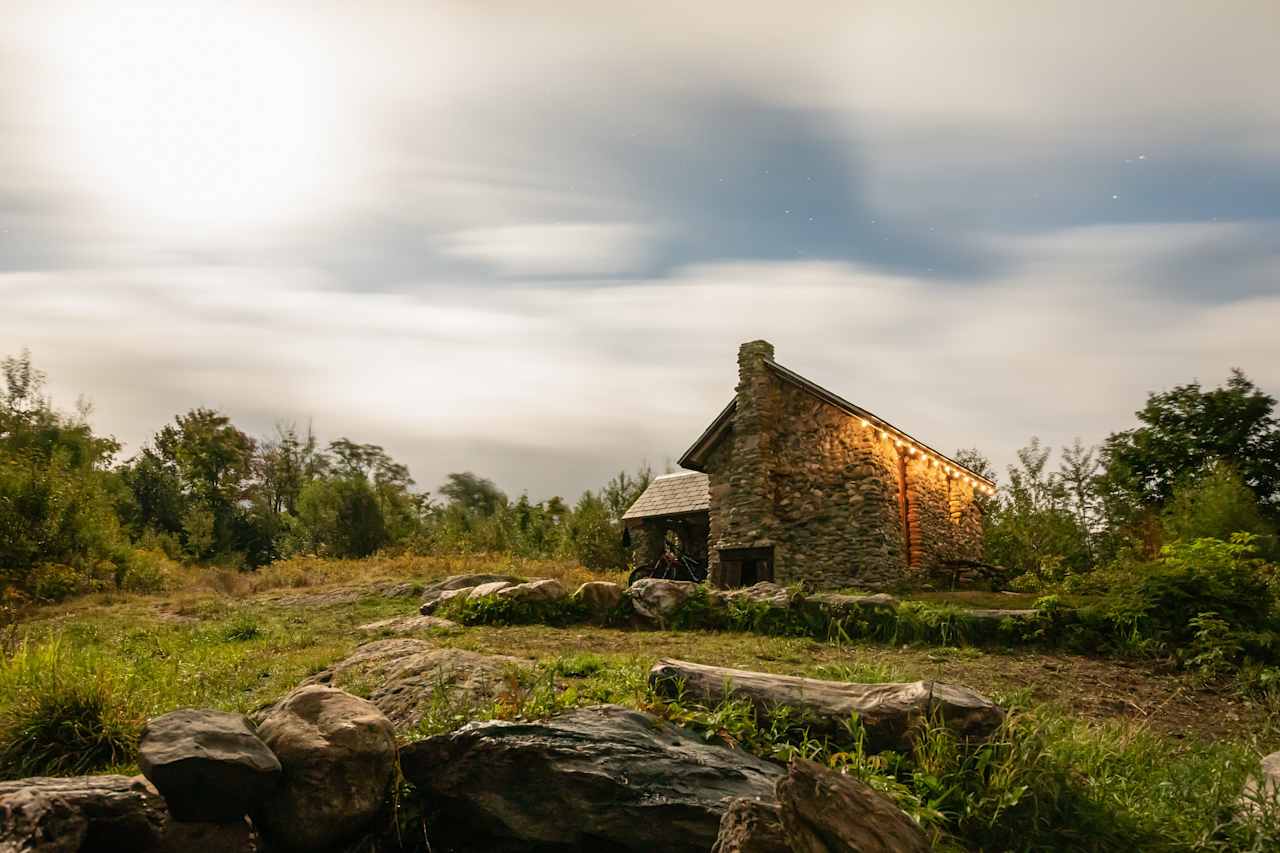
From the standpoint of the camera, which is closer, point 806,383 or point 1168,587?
point 1168,587

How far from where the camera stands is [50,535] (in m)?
19.2

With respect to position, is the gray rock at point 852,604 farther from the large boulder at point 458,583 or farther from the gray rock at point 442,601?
the large boulder at point 458,583

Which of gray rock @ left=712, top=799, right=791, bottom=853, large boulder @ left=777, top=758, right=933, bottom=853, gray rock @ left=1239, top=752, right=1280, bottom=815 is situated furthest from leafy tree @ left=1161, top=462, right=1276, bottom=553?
gray rock @ left=712, top=799, right=791, bottom=853

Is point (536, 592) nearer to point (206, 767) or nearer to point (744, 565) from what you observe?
point (206, 767)

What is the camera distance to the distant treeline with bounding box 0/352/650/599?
19141 millimetres

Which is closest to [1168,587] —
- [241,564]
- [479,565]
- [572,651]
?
[572,651]

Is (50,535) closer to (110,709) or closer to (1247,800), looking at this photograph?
(110,709)

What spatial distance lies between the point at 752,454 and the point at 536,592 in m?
8.66

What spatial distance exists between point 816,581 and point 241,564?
1001 inches

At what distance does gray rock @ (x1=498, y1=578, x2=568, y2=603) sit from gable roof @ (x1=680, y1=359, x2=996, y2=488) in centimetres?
913

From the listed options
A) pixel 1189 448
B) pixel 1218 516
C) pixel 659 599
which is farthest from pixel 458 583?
pixel 1189 448

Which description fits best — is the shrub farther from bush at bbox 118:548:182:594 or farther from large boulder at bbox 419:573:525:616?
bush at bbox 118:548:182:594

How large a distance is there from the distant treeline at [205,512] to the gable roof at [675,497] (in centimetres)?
454

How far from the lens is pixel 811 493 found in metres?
19.6
